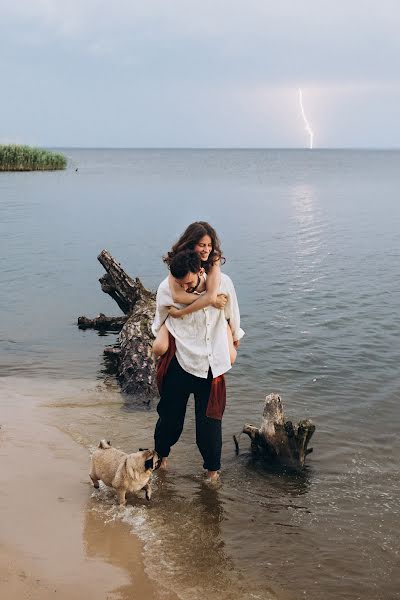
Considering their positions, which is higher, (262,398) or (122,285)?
(122,285)

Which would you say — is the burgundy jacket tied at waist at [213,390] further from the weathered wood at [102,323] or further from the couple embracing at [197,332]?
the weathered wood at [102,323]

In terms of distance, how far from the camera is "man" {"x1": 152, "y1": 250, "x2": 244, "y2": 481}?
595cm

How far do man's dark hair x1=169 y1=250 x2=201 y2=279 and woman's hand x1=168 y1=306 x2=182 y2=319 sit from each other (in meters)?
0.44

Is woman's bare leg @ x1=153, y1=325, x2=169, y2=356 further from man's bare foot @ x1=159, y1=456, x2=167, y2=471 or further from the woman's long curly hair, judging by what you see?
man's bare foot @ x1=159, y1=456, x2=167, y2=471

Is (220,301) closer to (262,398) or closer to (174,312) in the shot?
(174,312)

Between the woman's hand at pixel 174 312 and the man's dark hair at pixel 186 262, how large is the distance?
0.44 metres

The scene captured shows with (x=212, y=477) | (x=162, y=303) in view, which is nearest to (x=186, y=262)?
(x=162, y=303)

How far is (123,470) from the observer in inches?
230

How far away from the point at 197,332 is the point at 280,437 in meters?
1.78

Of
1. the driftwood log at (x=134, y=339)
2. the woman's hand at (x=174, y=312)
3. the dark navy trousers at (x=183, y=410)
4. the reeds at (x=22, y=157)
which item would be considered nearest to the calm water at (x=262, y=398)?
the driftwood log at (x=134, y=339)

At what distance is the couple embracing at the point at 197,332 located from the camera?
5688mm

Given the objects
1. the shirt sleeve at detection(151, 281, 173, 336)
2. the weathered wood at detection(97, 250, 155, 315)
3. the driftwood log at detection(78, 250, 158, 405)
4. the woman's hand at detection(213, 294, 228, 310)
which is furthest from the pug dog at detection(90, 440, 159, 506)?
the weathered wood at detection(97, 250, 155, 315)

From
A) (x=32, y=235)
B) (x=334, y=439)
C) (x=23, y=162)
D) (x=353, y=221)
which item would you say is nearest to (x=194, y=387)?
→ (x=334, y=439)

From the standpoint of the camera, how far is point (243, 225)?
32656 millimetres
